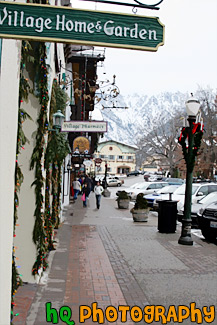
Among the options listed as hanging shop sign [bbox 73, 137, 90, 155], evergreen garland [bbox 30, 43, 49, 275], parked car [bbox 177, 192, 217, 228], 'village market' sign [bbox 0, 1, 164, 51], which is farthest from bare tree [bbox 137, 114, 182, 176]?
'village market' sign [bbox 0, 1, 164, 51]

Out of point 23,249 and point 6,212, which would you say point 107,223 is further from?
point 6,212

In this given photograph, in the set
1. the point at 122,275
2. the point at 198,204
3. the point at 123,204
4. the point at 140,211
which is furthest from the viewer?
the point at 123,204

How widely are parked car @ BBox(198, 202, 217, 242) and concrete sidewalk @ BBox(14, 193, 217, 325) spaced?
0.34 m

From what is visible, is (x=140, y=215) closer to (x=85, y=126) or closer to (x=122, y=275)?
(x=85, y=126)

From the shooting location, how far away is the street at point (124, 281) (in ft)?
17.6

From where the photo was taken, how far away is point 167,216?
12.5m

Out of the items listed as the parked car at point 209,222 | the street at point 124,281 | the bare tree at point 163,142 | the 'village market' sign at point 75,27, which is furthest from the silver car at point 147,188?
the bare tree at point 163,142

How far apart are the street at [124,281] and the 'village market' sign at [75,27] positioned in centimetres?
372

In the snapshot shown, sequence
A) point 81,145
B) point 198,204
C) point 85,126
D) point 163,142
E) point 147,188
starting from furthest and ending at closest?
1. point 163,142
2. point 147,188
3. point 81,145
4. point 198,204
5. point 85,126

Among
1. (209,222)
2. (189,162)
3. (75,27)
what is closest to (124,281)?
(209,222)

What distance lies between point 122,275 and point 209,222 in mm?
4457

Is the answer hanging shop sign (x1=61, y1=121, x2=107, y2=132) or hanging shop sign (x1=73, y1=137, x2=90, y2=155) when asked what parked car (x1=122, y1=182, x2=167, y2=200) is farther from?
hanging shop sign (x1=61, y1=121, x2=107, y2=132)

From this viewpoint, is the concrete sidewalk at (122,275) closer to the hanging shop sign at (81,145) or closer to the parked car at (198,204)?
the parked car at (198,204)

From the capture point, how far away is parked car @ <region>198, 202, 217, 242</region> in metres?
10.8
